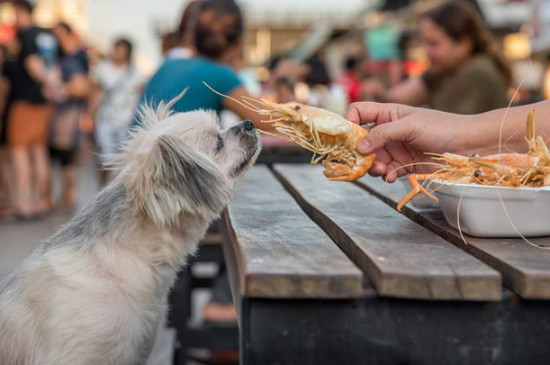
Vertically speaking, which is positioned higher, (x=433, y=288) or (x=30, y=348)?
(x=433, y=288)

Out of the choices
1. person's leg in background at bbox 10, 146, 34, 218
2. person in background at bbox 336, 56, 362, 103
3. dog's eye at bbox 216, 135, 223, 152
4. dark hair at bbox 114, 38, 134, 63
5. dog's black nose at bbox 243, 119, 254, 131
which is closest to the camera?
dog's eye at bbox 216, 135, 223, 152

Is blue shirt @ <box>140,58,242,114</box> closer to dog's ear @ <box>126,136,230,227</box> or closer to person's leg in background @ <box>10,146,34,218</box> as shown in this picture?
dog's ear @ <box>126,136,230,227</box>

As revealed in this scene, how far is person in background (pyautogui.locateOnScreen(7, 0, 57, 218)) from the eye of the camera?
9328 mm

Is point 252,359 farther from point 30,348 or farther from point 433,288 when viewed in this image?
point 30,348

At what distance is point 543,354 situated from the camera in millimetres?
1661

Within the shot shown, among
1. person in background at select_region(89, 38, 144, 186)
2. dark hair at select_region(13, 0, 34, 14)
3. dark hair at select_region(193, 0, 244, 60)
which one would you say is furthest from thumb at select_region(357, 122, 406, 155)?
dark hair at select_region(13, 0, 34, 14)

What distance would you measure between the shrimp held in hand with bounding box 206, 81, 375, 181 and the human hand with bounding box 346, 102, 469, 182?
0.15 feet

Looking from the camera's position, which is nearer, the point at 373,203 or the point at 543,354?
the point at 543,354

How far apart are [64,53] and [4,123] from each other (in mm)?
1504

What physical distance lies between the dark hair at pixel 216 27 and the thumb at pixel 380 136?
9.40ft

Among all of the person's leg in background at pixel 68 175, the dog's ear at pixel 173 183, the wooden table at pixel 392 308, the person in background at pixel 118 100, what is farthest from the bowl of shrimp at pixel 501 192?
the person's leg in background at pixel 68 175

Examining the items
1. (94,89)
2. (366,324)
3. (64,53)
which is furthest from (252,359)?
(94,89)

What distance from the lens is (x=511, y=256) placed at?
1.83 metres

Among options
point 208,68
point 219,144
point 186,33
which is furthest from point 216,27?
point 219,144
